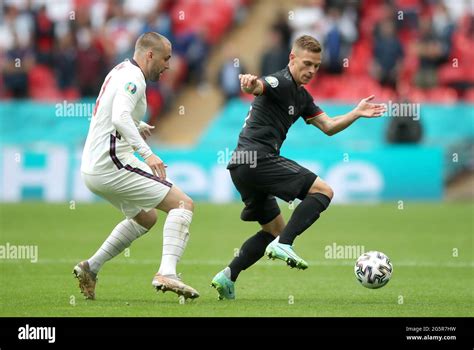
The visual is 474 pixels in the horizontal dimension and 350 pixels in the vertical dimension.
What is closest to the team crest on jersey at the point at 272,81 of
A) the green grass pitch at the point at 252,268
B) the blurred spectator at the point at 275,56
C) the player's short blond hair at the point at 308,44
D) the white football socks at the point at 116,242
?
the player's short blond hair at the point at 308,44

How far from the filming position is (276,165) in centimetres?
980

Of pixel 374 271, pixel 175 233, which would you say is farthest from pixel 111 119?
pixel 374 271

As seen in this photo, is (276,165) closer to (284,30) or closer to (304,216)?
(304,216)

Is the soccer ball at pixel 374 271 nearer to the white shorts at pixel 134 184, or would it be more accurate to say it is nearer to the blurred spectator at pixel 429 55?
the white shorts at pixel 134 184

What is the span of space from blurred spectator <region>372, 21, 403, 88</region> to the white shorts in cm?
1474

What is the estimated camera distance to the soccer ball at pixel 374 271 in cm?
997

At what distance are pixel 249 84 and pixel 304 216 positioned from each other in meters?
1.35

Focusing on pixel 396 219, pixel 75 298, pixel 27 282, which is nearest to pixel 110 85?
pixel 75 298

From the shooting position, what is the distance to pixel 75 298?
9.98 metres

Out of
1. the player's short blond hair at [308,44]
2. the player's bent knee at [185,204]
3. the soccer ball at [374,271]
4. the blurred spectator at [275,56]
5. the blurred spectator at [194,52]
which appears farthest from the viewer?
the blurred spectator at [194,52]

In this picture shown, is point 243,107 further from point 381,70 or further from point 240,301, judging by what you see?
point 240,301

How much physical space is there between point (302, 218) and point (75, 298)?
231cm

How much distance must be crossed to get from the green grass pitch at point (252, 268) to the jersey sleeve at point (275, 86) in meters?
1.95

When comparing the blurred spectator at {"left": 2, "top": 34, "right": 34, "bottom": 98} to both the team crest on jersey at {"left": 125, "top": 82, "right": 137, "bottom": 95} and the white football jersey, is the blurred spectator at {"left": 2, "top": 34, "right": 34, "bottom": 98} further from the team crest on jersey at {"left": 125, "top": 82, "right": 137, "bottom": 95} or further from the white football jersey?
the team crest on jersey at {"left": 125, "top": 82, "right": 137, "bottom": 95}
